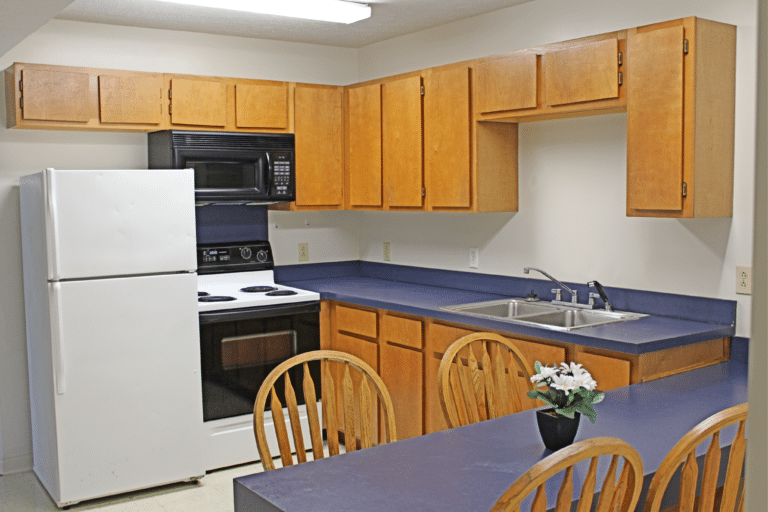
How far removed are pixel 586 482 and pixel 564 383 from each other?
466 millimetres

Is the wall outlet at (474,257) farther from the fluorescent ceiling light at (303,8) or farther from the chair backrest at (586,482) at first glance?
the chair backrest at (586,482)

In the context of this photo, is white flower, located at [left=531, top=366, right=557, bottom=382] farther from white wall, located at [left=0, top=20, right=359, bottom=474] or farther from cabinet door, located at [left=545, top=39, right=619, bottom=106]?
white wall, located at [left=0, top=20, right=359, bottom=474]

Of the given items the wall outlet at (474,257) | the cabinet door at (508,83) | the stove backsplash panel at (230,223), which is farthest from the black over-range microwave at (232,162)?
the cabinet door at (508,83)

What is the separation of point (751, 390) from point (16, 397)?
171 inches

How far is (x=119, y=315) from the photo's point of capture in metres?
3.50

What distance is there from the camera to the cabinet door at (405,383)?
377 centimetres

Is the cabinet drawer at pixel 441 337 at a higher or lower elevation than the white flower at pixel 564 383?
lower

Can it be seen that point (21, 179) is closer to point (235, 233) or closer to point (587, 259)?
point (235, 233)

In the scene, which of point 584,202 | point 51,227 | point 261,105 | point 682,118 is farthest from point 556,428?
point 261,105

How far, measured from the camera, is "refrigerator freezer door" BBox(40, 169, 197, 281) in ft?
11.0

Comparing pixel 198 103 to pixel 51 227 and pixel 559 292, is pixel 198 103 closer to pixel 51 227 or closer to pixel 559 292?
pixel 51 227

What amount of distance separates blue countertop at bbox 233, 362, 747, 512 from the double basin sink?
95cm

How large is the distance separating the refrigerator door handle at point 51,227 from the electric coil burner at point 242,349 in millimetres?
728

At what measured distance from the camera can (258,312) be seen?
391 centimetres
